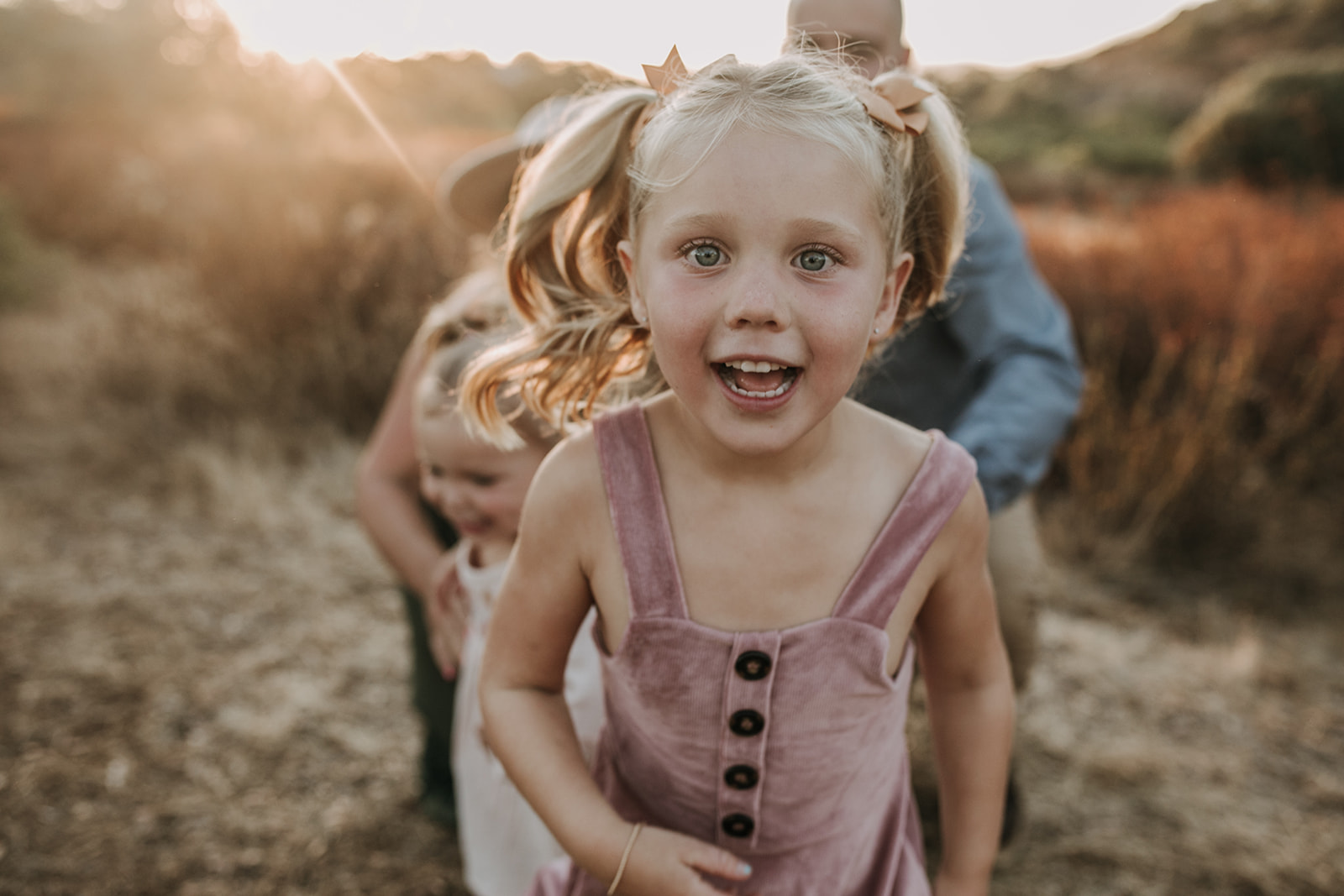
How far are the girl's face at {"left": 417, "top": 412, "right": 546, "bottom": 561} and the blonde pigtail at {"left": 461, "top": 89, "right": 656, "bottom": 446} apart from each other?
0.34m

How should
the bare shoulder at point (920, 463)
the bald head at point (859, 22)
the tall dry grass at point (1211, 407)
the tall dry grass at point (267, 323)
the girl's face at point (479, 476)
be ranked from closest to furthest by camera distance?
the bare shoulder at point (920, 463) < the girl's face at point (479, 476) < the bald head at point (859, 22) < the tall dry grass at point (1211, 407) < the tall dry grass at point (267, 323)

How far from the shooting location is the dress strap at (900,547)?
1.07m

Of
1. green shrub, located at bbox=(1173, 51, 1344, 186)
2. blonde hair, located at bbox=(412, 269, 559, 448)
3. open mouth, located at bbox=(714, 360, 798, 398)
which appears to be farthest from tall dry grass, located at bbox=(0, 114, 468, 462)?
green shrub, located at bbox=(1173, 51, 1344, 186)

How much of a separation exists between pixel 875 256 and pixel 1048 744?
2222mm

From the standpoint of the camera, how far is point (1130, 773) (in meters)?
2.51

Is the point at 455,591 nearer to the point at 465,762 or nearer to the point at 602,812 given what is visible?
the point at 465,762

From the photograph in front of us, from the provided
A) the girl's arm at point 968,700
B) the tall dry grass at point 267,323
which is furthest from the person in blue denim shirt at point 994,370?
the tall dry grass at point 267,323

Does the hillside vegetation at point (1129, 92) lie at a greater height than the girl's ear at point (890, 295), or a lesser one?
greater

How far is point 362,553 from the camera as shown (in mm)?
3881

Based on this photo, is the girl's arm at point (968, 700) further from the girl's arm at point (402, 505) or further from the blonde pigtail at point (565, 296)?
the girl's arm at point (402, 505)

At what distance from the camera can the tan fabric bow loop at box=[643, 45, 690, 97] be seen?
107 centimetres

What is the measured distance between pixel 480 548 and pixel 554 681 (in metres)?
0.66

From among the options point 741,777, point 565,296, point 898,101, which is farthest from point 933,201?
point 741,777

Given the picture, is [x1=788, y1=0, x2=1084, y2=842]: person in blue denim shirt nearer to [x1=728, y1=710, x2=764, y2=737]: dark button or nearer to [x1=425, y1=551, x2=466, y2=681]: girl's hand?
[x1=728, y1=710, x2=764, y2=737]: dark button
